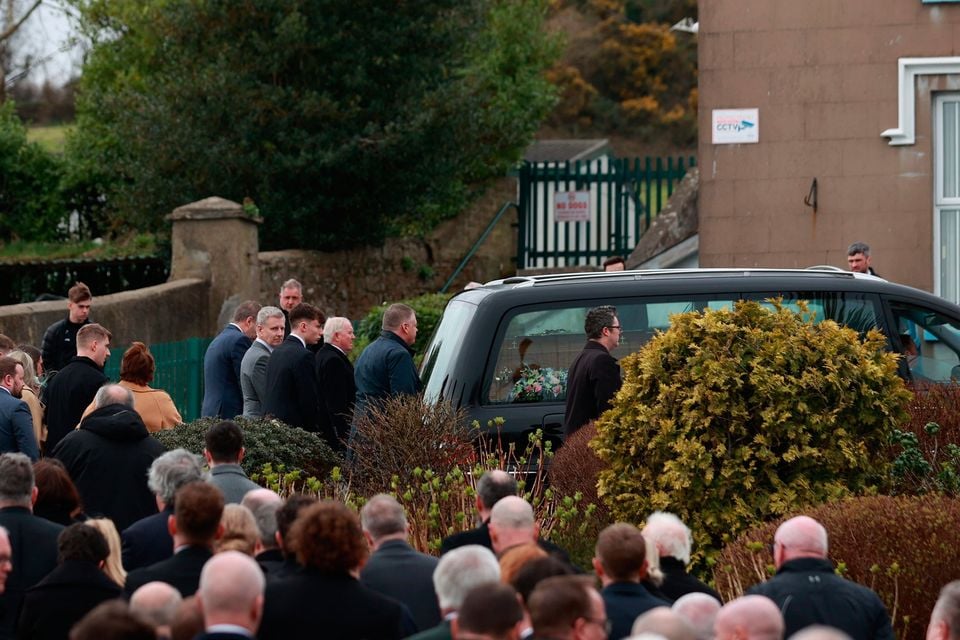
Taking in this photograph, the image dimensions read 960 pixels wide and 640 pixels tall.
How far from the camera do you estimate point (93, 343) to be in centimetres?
1013

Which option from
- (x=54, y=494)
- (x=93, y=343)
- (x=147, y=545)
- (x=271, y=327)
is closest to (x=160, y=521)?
(x=147, y=545)

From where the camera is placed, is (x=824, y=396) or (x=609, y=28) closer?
(x=824, y=396)

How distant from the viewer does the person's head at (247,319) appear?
11.6 m

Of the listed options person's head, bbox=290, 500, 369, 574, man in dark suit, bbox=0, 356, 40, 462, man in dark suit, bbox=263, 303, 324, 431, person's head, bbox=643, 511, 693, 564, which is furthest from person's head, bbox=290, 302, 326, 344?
person's head, bbox=290, 500, 369, 574

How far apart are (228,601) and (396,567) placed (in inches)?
48.0

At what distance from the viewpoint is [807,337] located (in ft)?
27.5

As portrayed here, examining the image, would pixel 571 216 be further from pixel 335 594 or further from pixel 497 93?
pixel 335 594

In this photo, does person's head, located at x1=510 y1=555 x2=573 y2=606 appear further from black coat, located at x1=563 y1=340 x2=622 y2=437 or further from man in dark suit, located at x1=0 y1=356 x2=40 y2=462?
man in dark suit, located at x1=0 y1=356 x2=40 y2=462

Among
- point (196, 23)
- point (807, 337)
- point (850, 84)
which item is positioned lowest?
point (807, 337)

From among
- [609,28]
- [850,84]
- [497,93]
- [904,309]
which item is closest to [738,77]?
[850,84]

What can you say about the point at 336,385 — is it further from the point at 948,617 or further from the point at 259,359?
the point at 948,617

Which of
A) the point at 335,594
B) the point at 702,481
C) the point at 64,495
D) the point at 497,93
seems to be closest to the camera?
the point at 335,594

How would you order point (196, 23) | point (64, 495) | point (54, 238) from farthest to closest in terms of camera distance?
point (54, 238)
point (196, 23)
point (64, 495)

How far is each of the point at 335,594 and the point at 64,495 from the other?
7.06 ft
